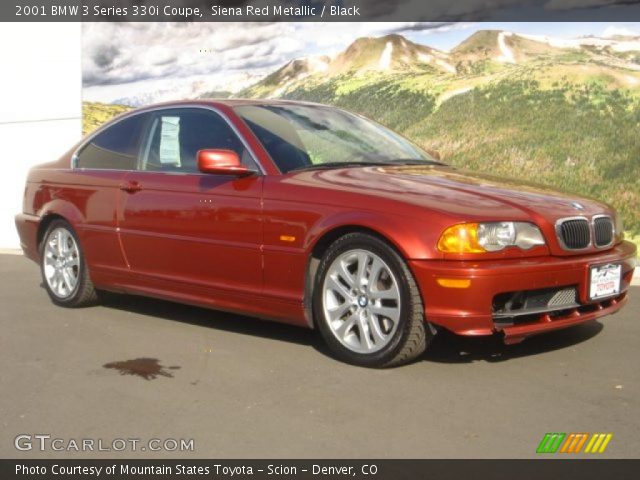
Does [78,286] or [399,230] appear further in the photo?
[78,286]

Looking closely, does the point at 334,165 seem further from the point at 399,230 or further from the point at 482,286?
the point at 482,286

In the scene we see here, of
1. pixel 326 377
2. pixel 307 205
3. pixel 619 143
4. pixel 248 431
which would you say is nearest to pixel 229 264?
pixel 307 205

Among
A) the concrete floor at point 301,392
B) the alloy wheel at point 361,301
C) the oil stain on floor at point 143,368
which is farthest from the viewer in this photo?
the oil stain on floor at point 143,368

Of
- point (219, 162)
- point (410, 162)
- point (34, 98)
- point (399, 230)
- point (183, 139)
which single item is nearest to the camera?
point (399, 230)

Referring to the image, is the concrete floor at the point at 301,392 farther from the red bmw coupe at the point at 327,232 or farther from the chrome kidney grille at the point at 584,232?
the chrome kidney grille at the point at 584,232

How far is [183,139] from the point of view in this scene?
6.33 meters

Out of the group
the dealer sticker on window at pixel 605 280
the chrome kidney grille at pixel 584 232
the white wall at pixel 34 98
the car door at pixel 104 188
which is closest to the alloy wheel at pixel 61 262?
the car door at pixel 104 188

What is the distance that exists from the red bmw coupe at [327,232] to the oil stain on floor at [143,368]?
0.65 metres

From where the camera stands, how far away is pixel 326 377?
16.4ft

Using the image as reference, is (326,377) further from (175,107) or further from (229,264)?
(175,107)

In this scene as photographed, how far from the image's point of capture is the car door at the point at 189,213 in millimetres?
5688

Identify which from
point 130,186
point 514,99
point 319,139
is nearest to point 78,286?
point 130,186

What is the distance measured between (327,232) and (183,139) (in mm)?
1568

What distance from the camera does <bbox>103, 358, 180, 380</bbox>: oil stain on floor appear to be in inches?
204
